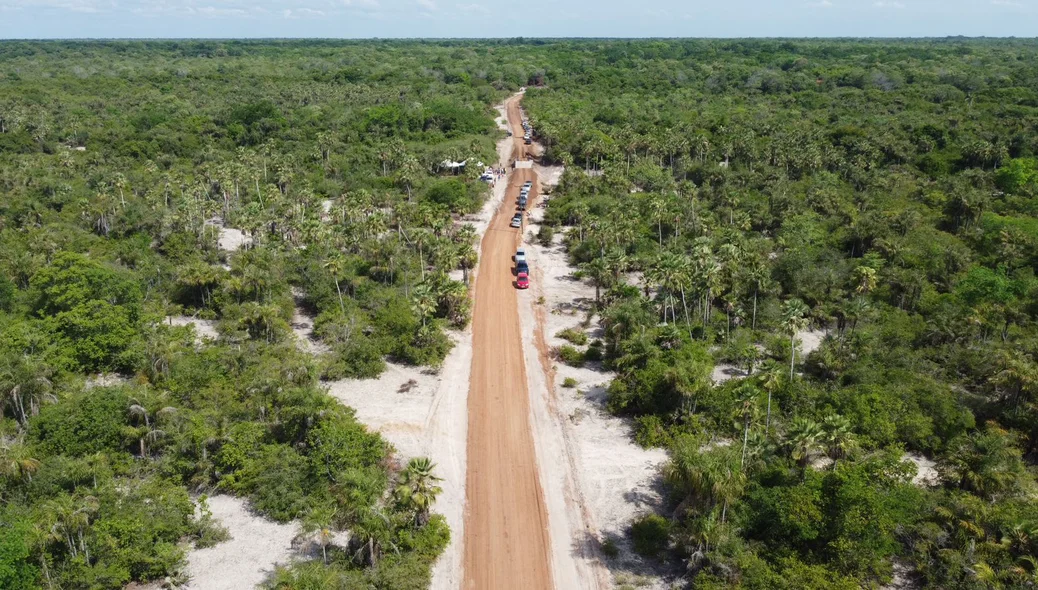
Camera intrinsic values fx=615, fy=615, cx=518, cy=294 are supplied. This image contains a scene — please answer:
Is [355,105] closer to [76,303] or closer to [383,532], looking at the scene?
[76,303]

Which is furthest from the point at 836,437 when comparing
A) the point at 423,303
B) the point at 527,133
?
the point at 527,133

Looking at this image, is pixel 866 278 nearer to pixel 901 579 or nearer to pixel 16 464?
pixel 901 579

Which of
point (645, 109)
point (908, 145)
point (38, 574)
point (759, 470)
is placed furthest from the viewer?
point (645, 109)

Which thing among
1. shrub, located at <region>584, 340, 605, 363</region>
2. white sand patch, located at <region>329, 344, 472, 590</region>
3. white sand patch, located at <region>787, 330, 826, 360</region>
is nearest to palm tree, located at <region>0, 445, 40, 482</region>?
white sand patch, located at <region>329, 344, 472, 590</region>

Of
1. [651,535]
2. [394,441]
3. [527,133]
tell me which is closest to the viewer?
[651,535]

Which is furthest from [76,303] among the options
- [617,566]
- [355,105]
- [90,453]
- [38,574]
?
[355,105]
